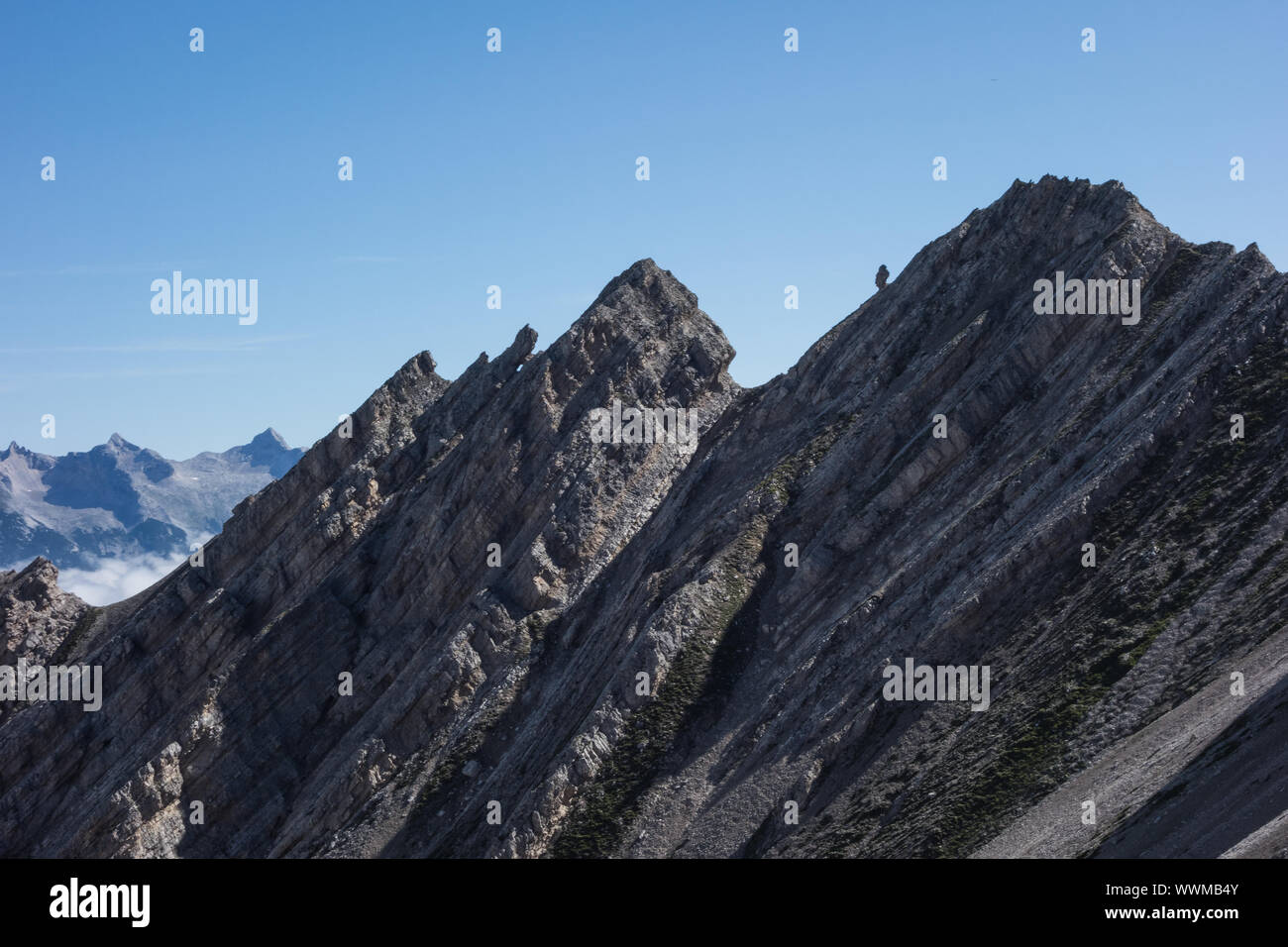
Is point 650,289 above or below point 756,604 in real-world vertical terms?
above

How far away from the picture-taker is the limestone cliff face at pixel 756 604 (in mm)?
55938

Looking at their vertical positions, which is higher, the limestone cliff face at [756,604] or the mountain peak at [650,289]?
the mountain peak at [650,289]

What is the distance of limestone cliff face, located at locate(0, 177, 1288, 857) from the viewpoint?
55938mm

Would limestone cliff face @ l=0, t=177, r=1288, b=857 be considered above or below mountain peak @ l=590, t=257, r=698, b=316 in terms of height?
below

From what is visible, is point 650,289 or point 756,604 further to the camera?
point 650,289

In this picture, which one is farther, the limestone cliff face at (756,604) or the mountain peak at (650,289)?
the mountain peak at (650,289)

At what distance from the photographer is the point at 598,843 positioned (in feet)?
224

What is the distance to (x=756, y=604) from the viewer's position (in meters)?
80.8

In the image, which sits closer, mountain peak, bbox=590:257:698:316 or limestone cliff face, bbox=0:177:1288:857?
limestone cliff face, bbox=0:177:1288:857
